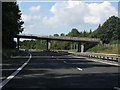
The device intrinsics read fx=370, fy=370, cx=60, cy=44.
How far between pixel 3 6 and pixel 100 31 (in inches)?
5609

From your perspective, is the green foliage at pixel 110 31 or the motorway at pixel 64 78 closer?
the motorway at pixel 64 78

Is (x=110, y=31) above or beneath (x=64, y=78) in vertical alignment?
above

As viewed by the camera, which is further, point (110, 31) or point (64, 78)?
point (110, 31)

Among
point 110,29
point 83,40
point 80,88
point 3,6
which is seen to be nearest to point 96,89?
point 80,88

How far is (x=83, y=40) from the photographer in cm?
14212

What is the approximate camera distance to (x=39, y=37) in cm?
14662

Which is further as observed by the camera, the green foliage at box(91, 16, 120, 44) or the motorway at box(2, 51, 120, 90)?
the green foliage at box(91, 16, 120, 44)

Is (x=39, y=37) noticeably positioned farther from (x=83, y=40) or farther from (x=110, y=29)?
(x=110, y=29)

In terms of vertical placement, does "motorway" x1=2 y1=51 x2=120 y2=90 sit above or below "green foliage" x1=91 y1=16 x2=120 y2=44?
below

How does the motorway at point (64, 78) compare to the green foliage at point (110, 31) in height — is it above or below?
below

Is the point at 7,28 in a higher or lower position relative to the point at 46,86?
higher

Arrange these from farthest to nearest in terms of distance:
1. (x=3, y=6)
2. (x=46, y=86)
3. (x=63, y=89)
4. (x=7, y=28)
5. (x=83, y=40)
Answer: (x=83, y=40), (x=7, y=28), (x=3, y=6), (x=46, y=86), (x=63, y=89)

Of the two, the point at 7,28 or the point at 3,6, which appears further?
the point at 7,28

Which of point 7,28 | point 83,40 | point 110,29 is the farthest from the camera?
point 110,29
